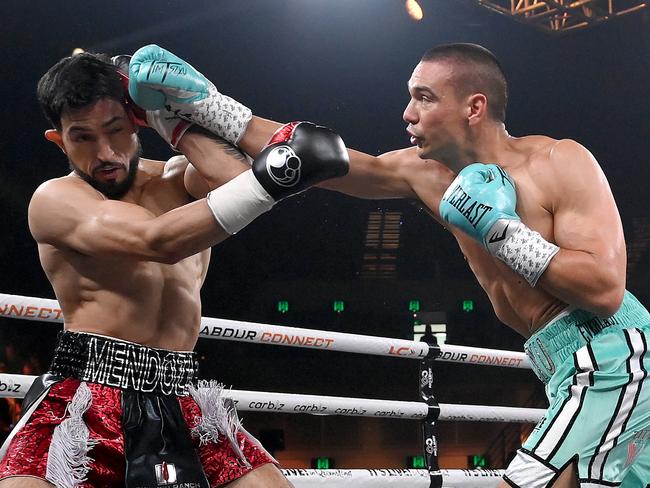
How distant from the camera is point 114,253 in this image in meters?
1.67

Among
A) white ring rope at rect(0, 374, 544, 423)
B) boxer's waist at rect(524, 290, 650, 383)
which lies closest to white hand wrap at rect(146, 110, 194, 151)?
white ring rope at rect(0, 374, 544, 423)

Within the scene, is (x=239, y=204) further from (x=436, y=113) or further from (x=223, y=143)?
(x=436, y=113)

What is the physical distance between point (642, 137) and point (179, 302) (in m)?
11.1

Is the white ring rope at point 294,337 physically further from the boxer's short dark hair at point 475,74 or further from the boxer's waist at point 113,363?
the boxer's short dark hair at point 475,74

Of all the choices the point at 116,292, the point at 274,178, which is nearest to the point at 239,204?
the point at 274,178

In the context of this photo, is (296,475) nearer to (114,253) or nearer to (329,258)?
(114,253)

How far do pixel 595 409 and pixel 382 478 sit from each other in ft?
4.26

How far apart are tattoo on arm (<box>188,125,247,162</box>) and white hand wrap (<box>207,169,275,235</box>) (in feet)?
0.87

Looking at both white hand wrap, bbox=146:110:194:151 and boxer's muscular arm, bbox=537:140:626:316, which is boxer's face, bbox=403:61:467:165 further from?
white hand wrap, bbox=146:110:194:151

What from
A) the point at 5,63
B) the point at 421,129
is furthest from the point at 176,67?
the point at 5,63

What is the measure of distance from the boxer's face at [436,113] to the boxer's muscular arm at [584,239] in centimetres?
27

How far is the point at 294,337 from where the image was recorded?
2.79 meters

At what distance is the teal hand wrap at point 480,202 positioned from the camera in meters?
1.76

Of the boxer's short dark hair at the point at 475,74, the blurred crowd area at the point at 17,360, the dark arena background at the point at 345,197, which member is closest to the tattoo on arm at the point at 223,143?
the boxer's short dark hair at the point at 475,74
